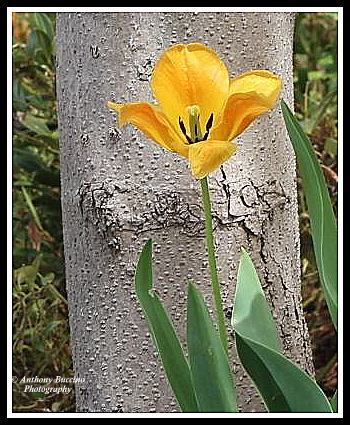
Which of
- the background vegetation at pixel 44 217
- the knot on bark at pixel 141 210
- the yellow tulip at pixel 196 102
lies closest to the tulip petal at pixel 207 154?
the yellow tulip at pixel 196 102

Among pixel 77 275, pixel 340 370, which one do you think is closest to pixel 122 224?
pixel 77 275

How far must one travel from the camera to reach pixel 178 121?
0.47 metres

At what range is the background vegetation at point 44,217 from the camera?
2.79 ft

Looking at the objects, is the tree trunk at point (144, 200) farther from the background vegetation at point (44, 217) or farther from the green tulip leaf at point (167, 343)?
the background vegetation at point (44, 217)

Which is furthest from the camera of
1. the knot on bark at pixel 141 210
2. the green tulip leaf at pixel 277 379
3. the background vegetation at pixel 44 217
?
the background vegetation at pixel 44 217

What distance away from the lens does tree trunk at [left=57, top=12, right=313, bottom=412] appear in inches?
22.3

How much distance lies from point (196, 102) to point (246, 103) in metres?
0.04

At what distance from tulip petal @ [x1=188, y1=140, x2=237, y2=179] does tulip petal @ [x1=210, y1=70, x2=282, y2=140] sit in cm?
2

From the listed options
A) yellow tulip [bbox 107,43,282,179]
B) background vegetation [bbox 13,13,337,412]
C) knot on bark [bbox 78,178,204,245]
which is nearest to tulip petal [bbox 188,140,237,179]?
yellow tulip [bbox 107,43,282,179]

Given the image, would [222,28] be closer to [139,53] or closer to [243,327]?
[139,53]

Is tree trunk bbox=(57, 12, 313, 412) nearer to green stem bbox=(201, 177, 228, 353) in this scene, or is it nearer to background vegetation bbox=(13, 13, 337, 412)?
green stem bbox=(201, 177, 228, 353)

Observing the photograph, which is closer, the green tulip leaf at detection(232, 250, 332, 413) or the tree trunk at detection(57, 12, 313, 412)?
the green tulip leaf at detection(232, 250, 332, 413)

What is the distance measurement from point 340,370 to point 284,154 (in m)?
0.17

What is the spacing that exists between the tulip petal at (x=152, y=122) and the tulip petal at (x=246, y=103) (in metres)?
0.02
